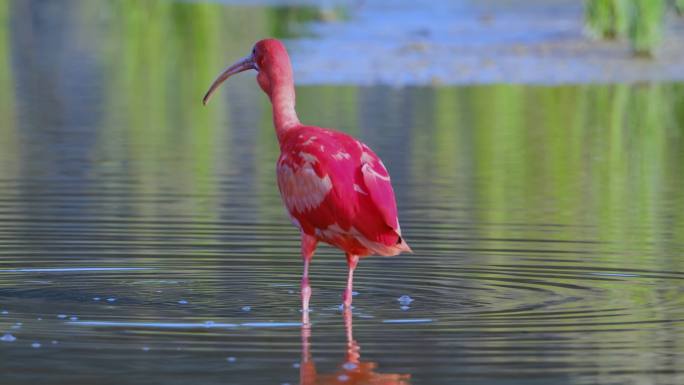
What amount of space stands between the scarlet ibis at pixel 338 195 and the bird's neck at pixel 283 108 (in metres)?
0.15

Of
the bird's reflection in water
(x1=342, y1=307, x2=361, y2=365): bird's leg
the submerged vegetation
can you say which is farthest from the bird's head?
the submerged vegetation

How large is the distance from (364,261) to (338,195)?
2.27m

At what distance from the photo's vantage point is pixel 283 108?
9.48 meters

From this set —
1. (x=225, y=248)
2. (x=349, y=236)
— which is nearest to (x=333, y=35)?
(x=225, y=248)

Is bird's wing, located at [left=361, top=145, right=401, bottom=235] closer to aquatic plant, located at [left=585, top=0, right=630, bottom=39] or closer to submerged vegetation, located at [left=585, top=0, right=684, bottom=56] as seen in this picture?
submerged vegetation, located at [left=585, top=0, right=684, bottom=56]

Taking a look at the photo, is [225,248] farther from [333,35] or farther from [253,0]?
[253,0]

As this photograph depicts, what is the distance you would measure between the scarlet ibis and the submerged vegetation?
17.2m

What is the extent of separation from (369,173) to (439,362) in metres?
1.43

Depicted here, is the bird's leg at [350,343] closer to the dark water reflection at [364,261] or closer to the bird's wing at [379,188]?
the dark water reflection at [364,261]

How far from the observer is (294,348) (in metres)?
7.68

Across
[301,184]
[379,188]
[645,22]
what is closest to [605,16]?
[645,22]

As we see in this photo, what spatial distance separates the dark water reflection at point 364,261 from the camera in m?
7.54

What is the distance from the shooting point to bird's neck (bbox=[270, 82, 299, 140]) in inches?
371

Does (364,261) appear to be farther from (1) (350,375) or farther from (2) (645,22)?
(2) (645,22)
